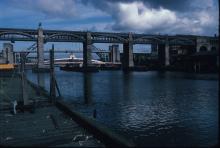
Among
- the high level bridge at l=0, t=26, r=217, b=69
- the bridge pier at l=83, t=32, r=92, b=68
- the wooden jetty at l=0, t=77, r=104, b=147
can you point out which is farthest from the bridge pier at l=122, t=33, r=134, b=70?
the wooden jetty at l=0, t=77, r=104, b=147

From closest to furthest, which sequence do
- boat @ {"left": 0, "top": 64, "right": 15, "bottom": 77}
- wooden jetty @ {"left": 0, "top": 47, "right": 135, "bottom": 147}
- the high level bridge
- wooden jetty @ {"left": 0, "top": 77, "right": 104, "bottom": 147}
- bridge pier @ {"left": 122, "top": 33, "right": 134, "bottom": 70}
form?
wooden jetty @ {"left": 0, "top": 47, "right": 135, "bottom": 147} → wooden jetty @ {"left": 0, "top": 77, "right": 104, "bottom": 147} → boat @ {"left": 0, "top": 64, "right": 15, "bottom": 77} → the high level bridge → bridge pier @ {"left": 122, "top": 33, "right": 134, "bottom": 70}

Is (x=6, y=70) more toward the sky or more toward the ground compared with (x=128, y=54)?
more toward the ground

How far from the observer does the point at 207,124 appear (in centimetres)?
2473

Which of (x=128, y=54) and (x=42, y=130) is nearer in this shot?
(x=42, y=130)

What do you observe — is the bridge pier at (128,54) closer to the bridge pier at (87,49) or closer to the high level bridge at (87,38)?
the high level bridge at (87,38)

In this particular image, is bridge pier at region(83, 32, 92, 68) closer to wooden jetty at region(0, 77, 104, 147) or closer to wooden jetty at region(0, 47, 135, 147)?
wooden jetty at region(0, 47, 135, 147)

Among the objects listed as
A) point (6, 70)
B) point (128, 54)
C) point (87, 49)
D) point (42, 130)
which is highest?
point (87, 49)

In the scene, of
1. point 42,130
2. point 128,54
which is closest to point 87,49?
point 128,54

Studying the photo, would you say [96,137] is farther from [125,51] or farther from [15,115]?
[125,51]

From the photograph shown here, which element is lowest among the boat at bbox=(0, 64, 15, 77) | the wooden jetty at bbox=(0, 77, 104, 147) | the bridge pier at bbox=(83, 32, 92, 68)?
the wooden jetty at bbox=(0, 77, 104, 147)

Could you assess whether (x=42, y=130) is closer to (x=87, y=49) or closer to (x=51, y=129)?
(x=51, y=129)

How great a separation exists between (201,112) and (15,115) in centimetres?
1495

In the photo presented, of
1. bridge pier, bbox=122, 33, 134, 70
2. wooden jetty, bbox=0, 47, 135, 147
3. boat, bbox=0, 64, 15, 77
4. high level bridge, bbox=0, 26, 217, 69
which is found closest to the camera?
wooden jetty, bbox=0, 47, 135, 147

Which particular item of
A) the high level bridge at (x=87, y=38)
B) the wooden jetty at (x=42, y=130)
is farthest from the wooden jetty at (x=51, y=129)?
the high level bridge at (x=87, y=38)
